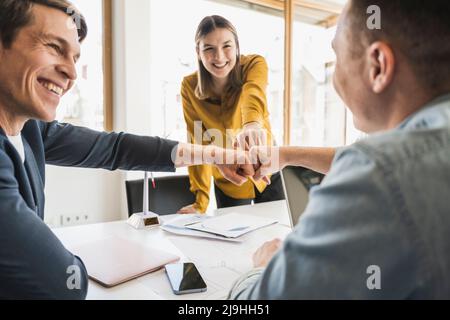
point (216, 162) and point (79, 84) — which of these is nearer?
point (216, 162)

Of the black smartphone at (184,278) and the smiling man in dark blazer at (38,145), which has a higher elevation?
the smiling man in dark blazer at (38,145)

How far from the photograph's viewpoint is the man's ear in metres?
0.60

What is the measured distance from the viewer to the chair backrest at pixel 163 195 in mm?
1993

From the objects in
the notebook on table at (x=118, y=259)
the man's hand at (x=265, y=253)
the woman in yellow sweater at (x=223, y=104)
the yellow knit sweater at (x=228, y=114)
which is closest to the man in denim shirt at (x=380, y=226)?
the man's hand at (x=265, y=253)

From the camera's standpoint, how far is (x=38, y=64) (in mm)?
982

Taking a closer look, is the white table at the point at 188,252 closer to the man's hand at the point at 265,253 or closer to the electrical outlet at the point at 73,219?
the man's hand at the point at 265,253

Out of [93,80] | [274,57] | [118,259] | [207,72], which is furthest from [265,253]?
[274,57]

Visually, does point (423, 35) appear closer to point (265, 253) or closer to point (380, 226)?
point (380, 226)

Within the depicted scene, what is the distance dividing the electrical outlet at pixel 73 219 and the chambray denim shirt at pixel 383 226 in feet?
10.1

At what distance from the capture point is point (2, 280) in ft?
2.43

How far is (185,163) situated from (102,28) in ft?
7.62

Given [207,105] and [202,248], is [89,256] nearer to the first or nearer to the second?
[202,248]

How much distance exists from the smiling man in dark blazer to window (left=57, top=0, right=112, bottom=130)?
1959 mm

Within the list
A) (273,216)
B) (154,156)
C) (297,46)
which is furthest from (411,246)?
(297,46)
